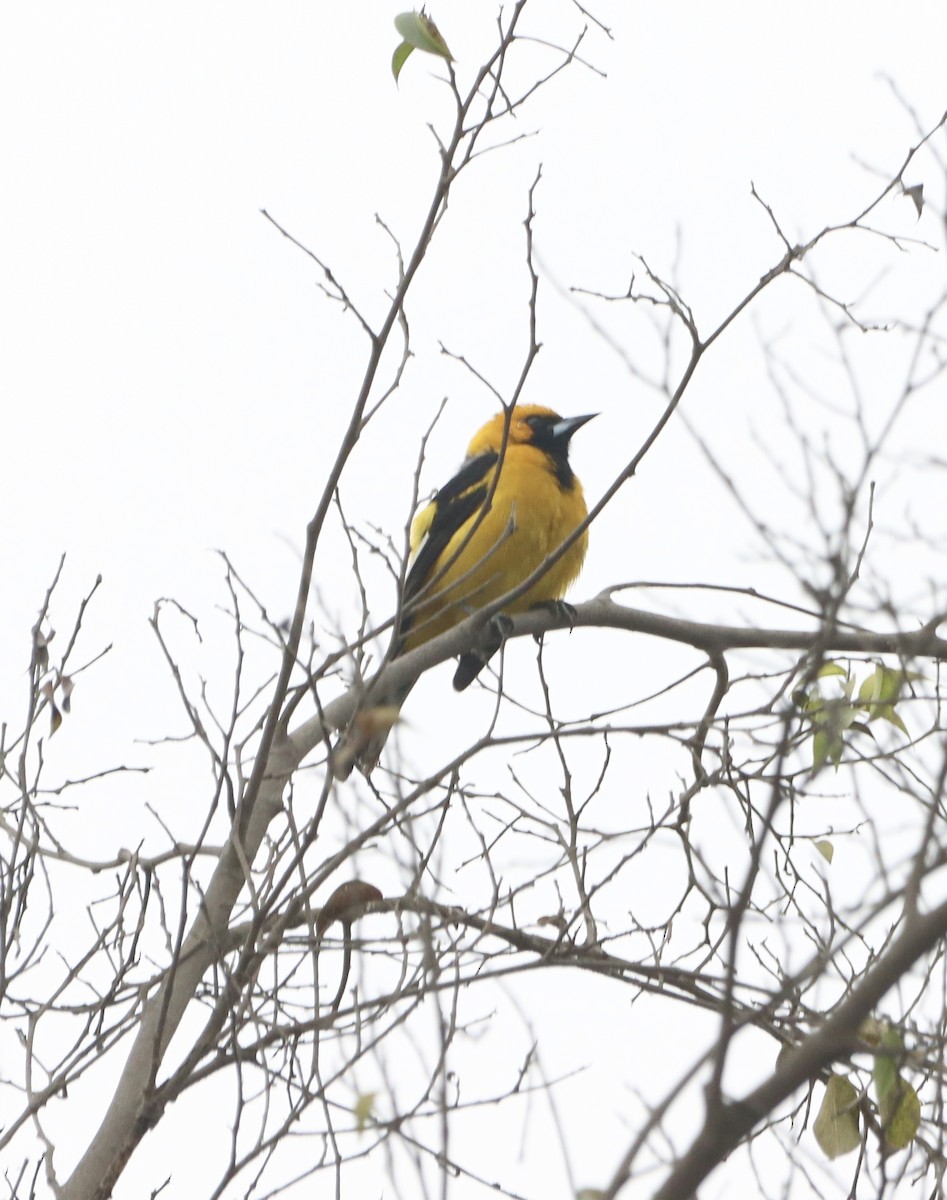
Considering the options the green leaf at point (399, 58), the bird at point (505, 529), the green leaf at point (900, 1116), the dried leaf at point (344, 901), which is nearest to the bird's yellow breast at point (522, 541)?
the bird at point (505, 529)

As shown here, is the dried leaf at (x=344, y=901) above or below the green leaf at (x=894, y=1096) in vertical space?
above

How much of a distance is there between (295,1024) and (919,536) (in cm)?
193

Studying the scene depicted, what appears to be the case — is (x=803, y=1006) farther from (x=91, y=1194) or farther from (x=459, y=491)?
(x=459, y=491)

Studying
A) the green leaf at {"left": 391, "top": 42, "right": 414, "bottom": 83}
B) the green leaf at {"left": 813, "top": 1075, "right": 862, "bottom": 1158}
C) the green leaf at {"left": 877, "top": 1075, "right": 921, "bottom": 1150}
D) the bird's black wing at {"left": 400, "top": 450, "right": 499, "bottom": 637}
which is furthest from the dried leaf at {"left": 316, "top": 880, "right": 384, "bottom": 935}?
the bird's black wing at {"left": 400, "top": 450, "right": 499, "bottom": 637}

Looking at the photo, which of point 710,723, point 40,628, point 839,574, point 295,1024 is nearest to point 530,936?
point 295,1024

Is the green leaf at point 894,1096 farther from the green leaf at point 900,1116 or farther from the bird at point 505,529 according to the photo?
the bird at point 505,529

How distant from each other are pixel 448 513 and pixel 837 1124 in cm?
382

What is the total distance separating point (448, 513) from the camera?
6.59 meters

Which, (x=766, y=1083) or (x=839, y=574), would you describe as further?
(x=839, y=574)

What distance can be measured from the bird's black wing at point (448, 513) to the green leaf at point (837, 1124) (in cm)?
331

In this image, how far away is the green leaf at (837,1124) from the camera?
3207 millimetres

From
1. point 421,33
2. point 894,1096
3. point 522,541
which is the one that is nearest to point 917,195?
point 421,33

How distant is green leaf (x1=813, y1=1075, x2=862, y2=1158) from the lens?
10.5 feet

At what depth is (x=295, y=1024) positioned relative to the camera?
358 cm
